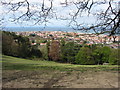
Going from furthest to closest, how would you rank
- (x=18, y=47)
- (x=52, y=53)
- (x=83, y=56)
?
(x=18, y=47) → (x=52, y=53) → (x=83, y=56)

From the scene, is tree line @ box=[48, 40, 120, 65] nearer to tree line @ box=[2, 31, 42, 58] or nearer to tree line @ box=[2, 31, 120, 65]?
tree line @ box=[2, 31, 120, 65]

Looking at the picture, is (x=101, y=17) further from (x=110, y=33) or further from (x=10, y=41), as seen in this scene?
(x=10, y=41)

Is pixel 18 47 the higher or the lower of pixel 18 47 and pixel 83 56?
the higher

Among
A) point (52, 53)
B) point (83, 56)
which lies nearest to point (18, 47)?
point (52, 53)

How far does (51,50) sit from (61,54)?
1.58 meters

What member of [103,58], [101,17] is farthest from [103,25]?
[103,58]

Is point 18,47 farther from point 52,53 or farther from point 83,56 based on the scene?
point 83,56

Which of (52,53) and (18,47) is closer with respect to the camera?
(52,53)

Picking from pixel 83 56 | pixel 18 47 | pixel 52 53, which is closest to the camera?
pixel 83 56

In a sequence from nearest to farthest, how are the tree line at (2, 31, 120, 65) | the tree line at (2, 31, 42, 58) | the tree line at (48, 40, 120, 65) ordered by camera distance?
the tree line at (48, 40, 120, 65)
the tree line at (2, 31, 120, 65)
the tree line at (2, 31, 42, 58)

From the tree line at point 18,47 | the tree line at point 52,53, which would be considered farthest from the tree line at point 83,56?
the tree line at point 18,47

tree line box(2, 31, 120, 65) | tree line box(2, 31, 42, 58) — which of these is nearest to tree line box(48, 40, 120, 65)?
tree line box(2, 31, 120, 65)

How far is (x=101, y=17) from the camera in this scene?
534 cm

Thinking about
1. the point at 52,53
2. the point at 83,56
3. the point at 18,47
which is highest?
the point at 18,47
